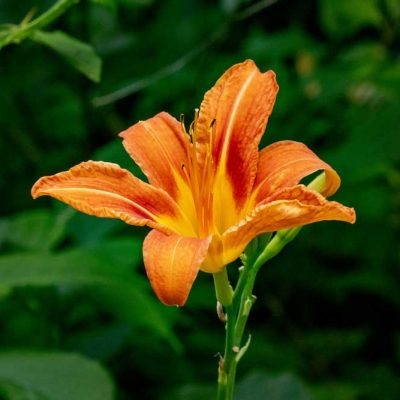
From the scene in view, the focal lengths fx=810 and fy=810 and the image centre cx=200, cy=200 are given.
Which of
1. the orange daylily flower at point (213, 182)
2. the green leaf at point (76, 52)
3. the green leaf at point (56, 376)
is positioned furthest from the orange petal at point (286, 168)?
the green leaf at point (56, 376)

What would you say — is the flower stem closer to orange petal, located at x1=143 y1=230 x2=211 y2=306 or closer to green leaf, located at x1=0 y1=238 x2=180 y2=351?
orange petal, located at x1=143 y1=230 x2=211 y2=306

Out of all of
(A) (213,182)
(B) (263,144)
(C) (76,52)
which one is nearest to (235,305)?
(A) (213,182)

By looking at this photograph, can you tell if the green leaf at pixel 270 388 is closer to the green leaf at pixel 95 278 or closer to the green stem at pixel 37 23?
the green leaf at pixel 95 278

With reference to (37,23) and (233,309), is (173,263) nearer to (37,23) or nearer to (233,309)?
(233,309)

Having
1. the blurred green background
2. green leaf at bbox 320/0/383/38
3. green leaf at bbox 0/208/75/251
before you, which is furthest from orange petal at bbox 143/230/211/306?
green leaf at bbox 320/0/383/38

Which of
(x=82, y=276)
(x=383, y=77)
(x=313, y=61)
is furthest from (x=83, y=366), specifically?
(x=313, y=61)

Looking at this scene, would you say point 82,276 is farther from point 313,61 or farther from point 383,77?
point 313,61
